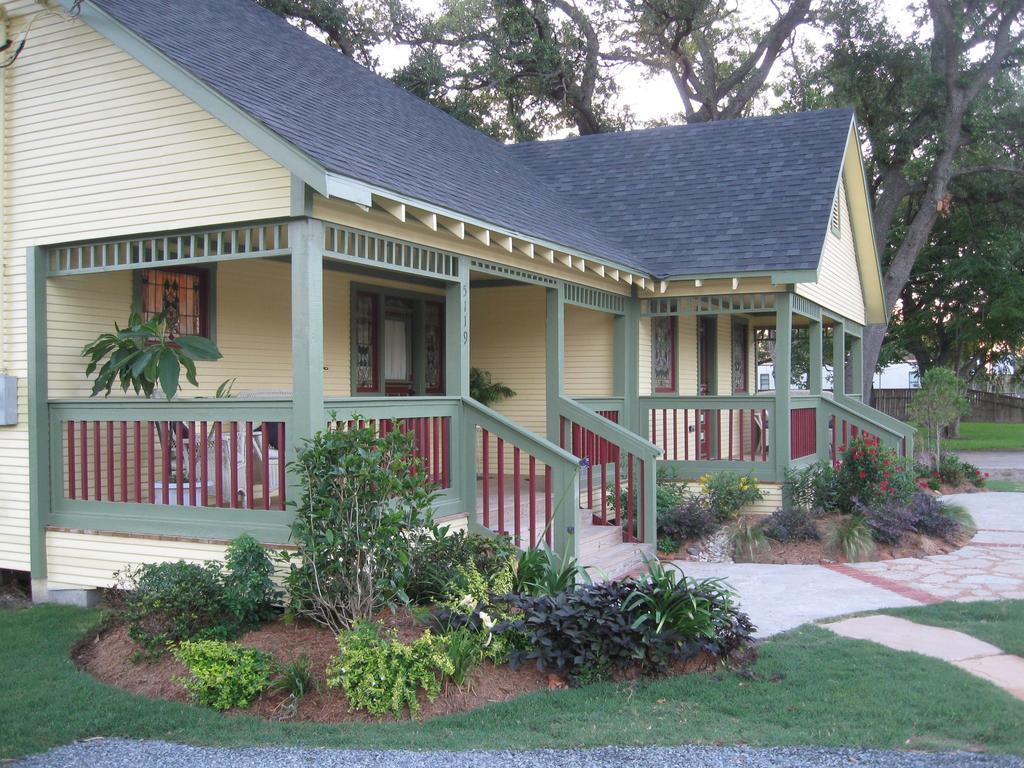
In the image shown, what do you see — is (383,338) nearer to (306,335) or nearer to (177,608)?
(306,335)

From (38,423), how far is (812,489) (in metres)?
9.20

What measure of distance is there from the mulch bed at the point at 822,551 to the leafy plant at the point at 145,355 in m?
5.53

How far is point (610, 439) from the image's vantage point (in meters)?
10.5

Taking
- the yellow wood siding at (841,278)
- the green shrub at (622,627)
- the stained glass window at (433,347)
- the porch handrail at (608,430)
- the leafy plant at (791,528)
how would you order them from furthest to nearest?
the yellow wood siding at (841,278), the stained glass window at (433,347), the leafy plant at (791,528), the porch handrail at (608,430), the green shrub at (622,627)

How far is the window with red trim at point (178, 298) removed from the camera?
9164mm

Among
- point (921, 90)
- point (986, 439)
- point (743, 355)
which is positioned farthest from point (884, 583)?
point (986, 439)

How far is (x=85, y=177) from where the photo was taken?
26.7 ft

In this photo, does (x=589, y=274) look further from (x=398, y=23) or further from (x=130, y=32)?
(x=398, y=23)

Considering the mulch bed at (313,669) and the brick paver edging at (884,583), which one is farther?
the brick paver edging at (884,583)

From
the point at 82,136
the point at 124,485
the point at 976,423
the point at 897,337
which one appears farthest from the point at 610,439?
the point at 976,423

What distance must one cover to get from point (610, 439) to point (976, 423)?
129ft

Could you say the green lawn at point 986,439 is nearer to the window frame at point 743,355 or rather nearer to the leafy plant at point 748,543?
the window frame at point 743,355

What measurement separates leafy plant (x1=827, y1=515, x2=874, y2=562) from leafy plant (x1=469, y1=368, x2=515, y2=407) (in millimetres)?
4794

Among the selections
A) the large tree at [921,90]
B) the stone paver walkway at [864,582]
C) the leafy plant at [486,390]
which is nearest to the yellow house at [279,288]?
the leafy plant at [486,390]
